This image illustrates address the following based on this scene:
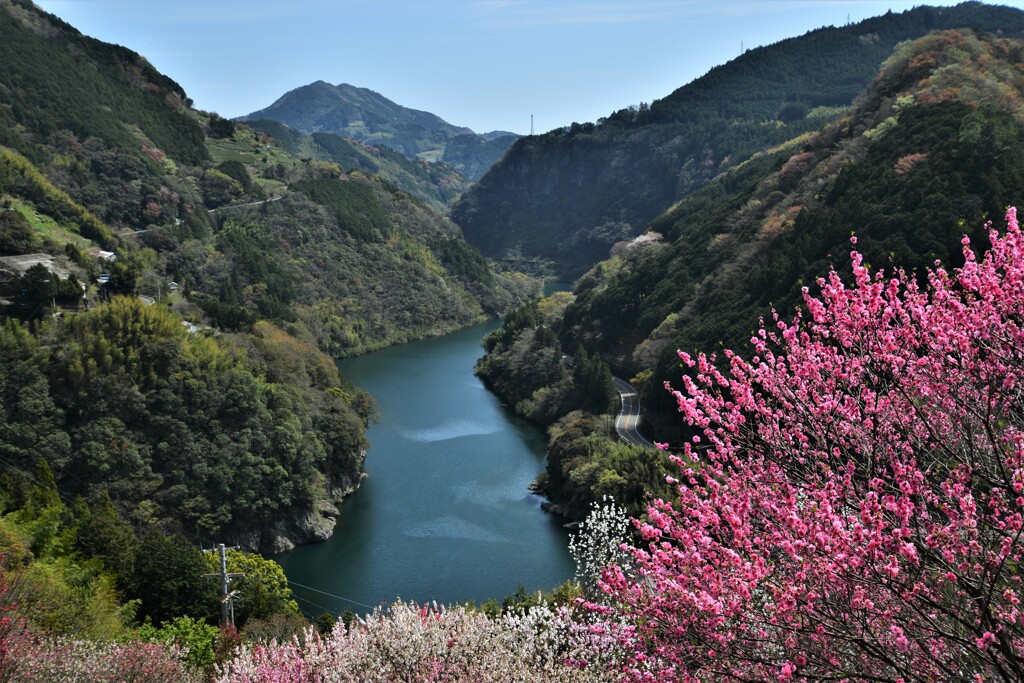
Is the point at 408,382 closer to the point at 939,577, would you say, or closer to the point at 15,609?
the point at 15,609

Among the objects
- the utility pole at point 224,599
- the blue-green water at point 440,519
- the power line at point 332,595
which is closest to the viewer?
the utility pole at point 224,599

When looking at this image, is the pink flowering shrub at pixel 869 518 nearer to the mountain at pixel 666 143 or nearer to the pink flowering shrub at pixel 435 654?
the pink flowering shrub at pixel 435 654

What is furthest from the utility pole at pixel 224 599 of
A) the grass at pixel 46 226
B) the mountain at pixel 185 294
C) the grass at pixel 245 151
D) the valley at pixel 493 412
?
the grass at pixel 245 151

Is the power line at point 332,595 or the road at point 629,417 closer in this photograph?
the power line at point 332,595

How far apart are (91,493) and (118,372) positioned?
5.24 m

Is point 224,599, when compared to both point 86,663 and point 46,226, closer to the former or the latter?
point 86,663

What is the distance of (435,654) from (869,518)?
10.6 meters

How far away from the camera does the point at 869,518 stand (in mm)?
5434

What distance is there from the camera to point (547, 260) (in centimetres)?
13262

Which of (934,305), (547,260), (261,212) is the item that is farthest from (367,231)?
(934,305)

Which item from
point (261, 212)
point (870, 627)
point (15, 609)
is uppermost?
point (261, 212)

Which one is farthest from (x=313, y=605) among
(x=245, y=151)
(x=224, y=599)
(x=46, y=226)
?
(x=245, y=151)

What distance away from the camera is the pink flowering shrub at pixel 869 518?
5.45 metres

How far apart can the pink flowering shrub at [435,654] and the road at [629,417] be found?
23.0 m
